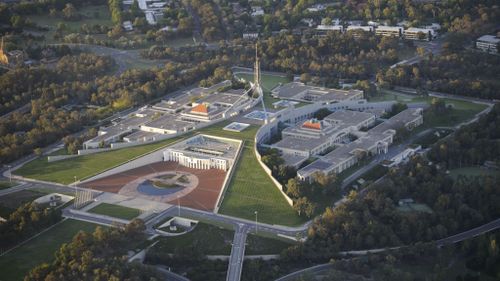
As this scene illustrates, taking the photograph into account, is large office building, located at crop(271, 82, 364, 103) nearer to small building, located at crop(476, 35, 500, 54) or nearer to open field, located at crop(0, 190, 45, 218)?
small building, located at crop(476, 35, 500, 54)

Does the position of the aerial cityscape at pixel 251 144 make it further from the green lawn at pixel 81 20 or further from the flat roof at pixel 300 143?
the green lawn at pixel 81 20

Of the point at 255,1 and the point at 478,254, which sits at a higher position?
the point at 255,1

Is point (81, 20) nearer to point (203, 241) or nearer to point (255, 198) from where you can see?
point (255, 198)

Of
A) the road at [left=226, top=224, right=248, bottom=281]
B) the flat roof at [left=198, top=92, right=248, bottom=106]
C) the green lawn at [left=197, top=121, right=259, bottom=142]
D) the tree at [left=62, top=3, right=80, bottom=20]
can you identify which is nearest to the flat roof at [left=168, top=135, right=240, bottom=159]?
the green lawn at [left=197, top=121, right=259, bottom=142]

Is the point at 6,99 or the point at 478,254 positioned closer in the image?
the point at 478,254

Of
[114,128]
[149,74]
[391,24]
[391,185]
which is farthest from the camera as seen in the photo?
[391,24]

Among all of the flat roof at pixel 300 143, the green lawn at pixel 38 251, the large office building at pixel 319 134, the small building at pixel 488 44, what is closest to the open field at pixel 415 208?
the large office building at pixel 319 134

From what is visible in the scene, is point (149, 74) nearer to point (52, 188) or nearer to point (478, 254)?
point (52, 188)

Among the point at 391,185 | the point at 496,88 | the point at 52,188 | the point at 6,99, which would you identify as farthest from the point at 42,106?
the point at 496,88
